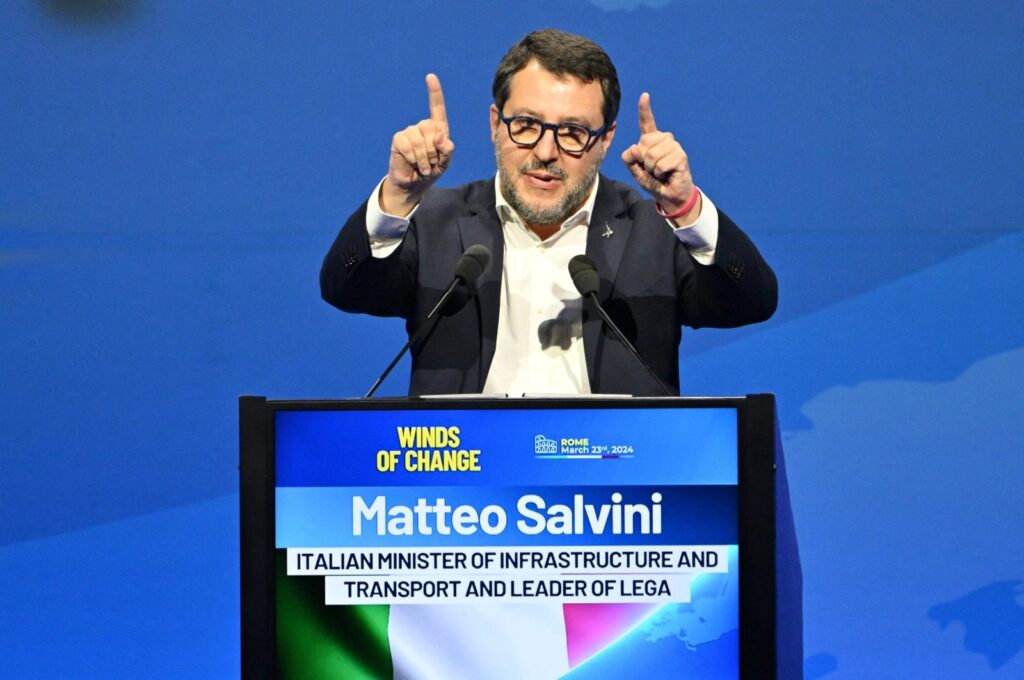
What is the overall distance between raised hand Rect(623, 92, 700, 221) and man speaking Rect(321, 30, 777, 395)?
0.12 m

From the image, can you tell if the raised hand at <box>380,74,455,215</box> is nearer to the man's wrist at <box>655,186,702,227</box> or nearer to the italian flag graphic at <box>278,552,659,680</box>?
the man's wrist at <box>655,186,702,227</box>

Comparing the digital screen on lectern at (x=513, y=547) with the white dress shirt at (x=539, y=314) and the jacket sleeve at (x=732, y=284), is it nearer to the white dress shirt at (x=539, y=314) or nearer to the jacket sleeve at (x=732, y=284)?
the jacket sleeve at (x=732, y=284)

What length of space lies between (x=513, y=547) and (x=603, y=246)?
0.78 metres

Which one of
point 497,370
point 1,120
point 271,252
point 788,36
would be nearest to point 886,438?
point 788,36

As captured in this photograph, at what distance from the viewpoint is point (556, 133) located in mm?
1884

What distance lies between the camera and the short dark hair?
75.9 inches

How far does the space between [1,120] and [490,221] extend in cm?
133

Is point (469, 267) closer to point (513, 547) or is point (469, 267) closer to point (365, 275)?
point (365, 275)

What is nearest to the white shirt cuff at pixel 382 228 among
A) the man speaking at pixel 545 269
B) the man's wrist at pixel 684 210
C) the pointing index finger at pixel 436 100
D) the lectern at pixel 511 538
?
the man speaking at pixel 545 269

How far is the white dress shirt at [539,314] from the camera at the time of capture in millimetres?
1956

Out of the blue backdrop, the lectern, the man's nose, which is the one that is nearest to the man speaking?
the man's nose

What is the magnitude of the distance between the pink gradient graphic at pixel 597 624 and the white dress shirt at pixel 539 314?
621 millimetres

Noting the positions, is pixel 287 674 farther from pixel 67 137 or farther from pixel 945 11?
pixel 945 11

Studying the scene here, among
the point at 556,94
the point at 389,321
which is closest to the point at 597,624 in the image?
the point at 556,94
